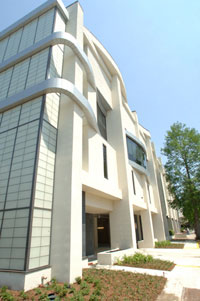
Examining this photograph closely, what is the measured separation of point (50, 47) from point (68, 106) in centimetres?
467

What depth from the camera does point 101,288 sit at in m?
6.91

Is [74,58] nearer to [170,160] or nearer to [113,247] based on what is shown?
[113,247]

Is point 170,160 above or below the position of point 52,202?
above

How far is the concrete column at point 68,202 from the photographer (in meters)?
7.99

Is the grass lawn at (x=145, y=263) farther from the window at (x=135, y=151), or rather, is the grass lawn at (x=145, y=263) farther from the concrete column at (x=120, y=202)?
the window at (x=135, y=151)

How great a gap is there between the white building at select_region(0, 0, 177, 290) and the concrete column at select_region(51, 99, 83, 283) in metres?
0.04

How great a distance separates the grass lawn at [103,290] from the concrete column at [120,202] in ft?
23.7

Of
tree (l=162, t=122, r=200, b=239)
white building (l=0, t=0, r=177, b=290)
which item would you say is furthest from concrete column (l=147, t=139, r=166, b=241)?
white building (l=0, t=0, r=177, b=290)

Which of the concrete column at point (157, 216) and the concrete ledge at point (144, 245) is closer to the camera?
the concrete ledge at point (144, 245)

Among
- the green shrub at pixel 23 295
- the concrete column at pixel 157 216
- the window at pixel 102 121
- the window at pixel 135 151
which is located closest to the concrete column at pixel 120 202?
the window at pixel 102 121

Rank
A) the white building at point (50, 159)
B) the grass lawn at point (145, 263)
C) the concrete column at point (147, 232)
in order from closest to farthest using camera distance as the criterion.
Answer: the white building at point (50, 159) → the grass lawn at point (145, 263) → the concrete column at point (147, 232)

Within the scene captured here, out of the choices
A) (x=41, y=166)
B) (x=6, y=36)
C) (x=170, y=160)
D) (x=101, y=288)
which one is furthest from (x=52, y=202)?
(x=170, y=160)

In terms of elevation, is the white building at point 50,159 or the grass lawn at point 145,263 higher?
the white building at point 50,159

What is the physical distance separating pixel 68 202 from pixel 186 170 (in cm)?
2468
